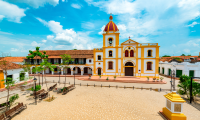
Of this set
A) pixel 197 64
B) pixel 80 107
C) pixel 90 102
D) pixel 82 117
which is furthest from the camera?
pixel 197 64

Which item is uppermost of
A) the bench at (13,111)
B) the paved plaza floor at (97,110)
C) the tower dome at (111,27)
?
the tower dome at (111,27)

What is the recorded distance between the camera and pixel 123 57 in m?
22.3

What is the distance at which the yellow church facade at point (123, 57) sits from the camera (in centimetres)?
2150

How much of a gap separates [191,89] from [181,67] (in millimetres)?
14690

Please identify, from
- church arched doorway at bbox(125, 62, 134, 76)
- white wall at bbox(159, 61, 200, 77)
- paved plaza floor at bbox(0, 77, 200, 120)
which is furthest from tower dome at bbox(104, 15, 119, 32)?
paved plaza floor at bbox(0, 77, 200, 120)

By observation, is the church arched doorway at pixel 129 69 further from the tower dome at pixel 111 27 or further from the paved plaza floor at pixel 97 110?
the paved plaza floor at pixel 97 110

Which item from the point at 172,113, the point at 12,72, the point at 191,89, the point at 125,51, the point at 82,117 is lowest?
the point at 82,117

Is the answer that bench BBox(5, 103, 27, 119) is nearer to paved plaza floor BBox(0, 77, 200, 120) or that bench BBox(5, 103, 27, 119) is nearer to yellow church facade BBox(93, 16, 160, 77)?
paved plaza floor BBox(0, 77, 200, 120)

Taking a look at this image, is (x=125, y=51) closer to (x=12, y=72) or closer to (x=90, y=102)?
(x=90, y=102)

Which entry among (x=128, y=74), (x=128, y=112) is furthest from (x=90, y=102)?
(x=128, y=74)

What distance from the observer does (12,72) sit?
15.6 meters

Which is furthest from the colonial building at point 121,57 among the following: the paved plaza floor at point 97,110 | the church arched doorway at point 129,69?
the paved plaza floor at point 97,110

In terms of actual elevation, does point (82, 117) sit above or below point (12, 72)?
below

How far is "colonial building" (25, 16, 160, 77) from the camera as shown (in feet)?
70.6
